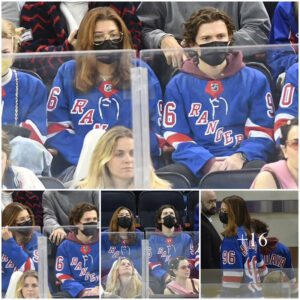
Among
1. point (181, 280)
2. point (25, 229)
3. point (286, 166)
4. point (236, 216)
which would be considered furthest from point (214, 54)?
point (25, 229)

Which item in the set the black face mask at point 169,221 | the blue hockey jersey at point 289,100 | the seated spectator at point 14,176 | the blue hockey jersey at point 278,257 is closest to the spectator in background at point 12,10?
the seated spectator at point 14,176

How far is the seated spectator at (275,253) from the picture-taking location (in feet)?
10.2

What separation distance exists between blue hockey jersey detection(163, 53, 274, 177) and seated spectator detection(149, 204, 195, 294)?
197 millimetres

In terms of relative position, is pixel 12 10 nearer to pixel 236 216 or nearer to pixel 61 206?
pixel 61 206

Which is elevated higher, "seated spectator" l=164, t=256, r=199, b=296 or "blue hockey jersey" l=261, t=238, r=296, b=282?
"blue hockey jersey" l=261, t=238, r=296, b=282

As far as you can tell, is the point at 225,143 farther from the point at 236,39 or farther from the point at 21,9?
the point at 21,9

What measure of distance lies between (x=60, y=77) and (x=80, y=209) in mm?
503

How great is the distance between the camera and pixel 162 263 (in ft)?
10.4

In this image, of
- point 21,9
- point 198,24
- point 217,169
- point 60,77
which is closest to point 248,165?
point 217,169

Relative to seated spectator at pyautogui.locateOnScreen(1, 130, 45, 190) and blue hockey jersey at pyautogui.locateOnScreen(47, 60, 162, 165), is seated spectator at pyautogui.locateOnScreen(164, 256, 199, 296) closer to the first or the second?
blue hockey jersey at pyautogui.locateOnScreen(47, 60, 162, 165)

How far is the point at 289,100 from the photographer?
311 centimetres

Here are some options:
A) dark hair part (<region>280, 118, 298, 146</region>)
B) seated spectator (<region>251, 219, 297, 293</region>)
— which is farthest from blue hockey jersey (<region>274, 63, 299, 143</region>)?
seated spectator (<region>251, 219, 297, 293</region>)

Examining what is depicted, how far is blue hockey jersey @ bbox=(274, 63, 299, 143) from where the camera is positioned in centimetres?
311

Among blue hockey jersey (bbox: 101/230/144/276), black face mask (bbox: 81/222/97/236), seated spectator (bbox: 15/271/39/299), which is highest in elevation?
black face mask (bbox: 81/222/97/236)
